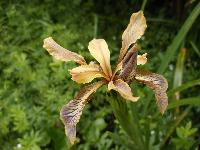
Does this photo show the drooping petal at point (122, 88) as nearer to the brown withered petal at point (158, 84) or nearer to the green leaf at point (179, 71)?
the brown withered petal at point (158, 84)

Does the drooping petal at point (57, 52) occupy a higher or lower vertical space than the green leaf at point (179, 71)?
higher

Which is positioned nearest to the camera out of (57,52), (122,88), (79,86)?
(122,88)

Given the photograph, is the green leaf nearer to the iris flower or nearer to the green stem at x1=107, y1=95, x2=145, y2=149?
the green stem at x1=107, y1=95, x2=145, y2=149

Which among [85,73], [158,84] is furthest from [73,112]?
[158,84]

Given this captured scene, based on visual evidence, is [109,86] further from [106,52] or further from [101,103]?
[101,103]

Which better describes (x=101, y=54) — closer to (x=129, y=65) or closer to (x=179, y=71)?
(x=129, y=65)

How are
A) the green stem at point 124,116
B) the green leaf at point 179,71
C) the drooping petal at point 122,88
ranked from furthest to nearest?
the green leaf at point 179,71 → the green stem at point 124,116 → the drooping petal at point 122,88

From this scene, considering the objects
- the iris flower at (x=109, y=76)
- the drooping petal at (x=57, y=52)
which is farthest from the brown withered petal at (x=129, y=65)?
the drooping petal at (x=57, y=52)
